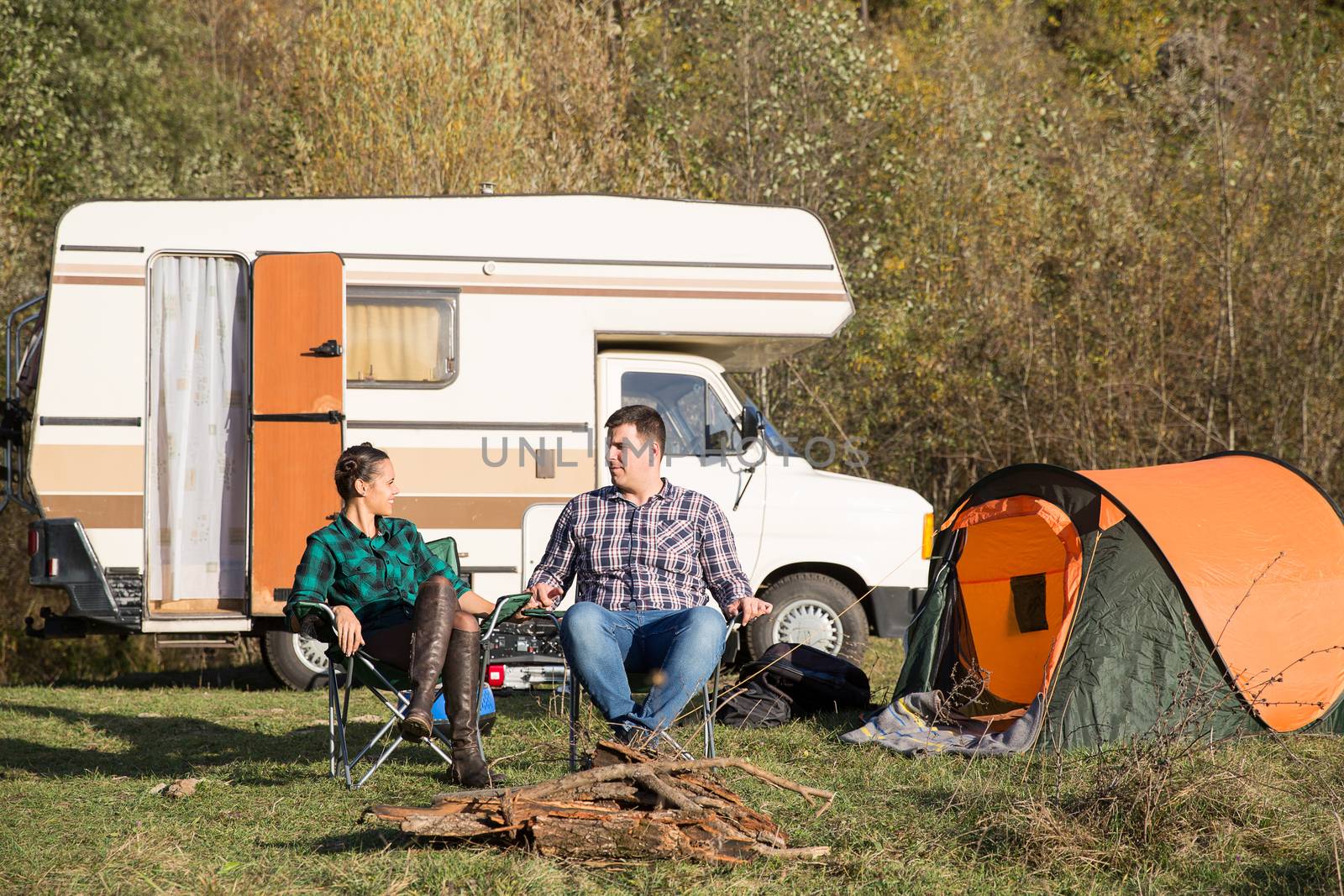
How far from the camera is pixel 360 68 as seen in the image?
1252 centimetres

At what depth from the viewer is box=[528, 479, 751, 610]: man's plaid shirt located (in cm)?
459

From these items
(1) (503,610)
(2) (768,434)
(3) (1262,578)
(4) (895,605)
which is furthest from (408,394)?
(3) (1262,578)

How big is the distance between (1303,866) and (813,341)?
15.2 ft

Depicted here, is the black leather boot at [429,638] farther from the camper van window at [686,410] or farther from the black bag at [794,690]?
the camper van window at [686,410]

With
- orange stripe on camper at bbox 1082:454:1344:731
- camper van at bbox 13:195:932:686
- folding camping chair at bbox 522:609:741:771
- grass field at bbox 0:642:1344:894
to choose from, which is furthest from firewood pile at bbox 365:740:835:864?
camper van at bbox 13:195:932:686

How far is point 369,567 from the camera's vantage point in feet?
15.5

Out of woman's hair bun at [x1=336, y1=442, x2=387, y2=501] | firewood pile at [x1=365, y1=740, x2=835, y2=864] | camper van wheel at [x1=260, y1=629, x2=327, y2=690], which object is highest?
woman's hair bun at [x1=336, y1=442, x2=387, y2=501]

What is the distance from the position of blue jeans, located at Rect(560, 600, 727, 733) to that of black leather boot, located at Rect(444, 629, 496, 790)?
1.21ft

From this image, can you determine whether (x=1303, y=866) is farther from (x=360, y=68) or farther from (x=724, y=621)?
(x=360, y=68)

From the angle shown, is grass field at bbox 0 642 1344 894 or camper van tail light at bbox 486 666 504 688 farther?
camper van tail light at bbox 486 666 504 688

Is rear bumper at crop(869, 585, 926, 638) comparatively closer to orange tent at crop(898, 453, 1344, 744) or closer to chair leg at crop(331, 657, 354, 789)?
orange tent at crop(898, 453, 1344, 744)

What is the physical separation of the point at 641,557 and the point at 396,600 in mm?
927

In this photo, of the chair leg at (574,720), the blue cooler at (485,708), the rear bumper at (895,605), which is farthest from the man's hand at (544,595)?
the rear bumper at (895,605)

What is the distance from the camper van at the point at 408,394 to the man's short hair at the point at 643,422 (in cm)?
243
